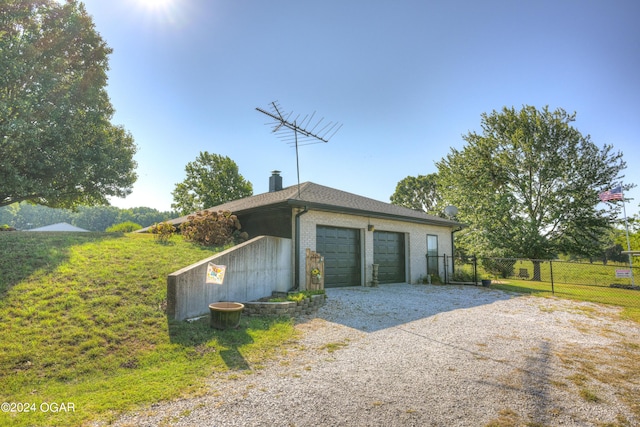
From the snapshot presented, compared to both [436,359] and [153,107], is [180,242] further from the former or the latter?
[436,359]

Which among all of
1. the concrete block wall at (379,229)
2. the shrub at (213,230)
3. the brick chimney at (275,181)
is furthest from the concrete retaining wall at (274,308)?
the brick chimney at (275,181)

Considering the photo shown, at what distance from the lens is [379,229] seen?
1236cm

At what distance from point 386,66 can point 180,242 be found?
10226 mm

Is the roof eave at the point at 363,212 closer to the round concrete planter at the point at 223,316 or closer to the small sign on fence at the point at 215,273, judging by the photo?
the small sign on fence at the point at 215,273

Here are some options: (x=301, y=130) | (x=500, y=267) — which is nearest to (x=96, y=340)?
(x=301, y=130)

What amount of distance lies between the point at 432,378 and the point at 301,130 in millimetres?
8051

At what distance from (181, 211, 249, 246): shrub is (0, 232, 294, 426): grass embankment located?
295 cm

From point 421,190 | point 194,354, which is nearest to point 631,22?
point 194,354

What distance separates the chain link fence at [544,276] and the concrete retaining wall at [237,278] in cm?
827

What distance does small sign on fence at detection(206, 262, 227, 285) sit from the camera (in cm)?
627

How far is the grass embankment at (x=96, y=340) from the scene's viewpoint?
3283 millimetres

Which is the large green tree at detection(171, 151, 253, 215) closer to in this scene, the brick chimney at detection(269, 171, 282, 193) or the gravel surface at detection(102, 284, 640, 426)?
the brick chimney at detection(269, 171, 282, 193)

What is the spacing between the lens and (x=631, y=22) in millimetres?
8555

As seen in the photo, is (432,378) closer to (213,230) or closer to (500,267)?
(213,230)
